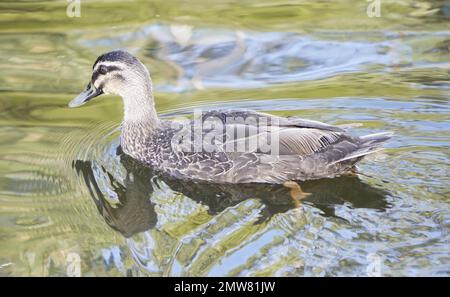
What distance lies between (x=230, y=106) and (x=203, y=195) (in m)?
2.08

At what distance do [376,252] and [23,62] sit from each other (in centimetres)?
626

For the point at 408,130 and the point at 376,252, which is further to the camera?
the point at 408,130

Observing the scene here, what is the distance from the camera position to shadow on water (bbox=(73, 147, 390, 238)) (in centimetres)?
695

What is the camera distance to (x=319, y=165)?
7.50 metres

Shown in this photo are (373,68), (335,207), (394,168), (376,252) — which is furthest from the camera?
(373,68)

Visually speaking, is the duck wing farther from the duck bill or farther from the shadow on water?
the duck bill

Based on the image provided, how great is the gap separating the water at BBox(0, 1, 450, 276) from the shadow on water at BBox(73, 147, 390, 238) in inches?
0.8

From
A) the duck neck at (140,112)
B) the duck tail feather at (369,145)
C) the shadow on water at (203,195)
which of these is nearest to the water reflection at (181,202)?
the shadow on water at (203,195)

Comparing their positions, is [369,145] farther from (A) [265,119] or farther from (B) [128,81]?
(B) [128,81]

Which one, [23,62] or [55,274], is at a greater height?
[23,62]

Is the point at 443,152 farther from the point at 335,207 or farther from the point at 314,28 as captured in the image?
the point at 314,28

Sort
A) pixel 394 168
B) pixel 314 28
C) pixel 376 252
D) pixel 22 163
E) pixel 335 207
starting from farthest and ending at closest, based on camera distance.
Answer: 1. pixel 314 28
2. pixel 22 163
3. pixel 394 168
4. pixel 335 207
5. pixel 376 252

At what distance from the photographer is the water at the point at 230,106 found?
622 cm

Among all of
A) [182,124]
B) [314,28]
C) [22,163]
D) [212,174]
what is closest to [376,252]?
[212,174]
